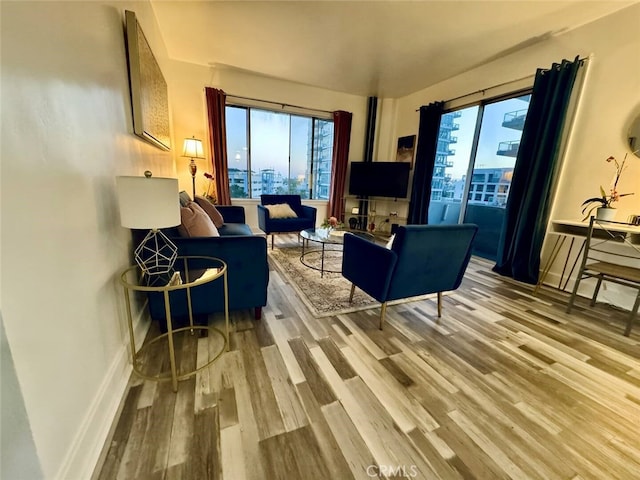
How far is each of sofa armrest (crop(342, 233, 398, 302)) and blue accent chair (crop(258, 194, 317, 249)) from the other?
5.91 ft

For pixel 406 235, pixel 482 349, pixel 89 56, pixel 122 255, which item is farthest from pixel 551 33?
pixel 122 255

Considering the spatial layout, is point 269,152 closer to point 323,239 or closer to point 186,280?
point 323,239

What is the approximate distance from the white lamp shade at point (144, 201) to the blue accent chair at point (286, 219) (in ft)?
8.68

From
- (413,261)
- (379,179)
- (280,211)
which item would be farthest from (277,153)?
(413,261)

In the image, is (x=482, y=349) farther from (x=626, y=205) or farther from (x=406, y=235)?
(x=626, y=205)

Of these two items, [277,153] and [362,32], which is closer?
[362,32]

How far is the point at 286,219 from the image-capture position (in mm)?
3934

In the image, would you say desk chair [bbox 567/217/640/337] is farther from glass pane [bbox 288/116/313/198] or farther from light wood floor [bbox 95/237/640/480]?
glass pane [bbox 288/116/313/198]

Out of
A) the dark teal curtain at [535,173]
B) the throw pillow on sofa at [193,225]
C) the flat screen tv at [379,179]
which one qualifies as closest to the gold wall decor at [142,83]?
the throw pillow on sofa at [193,225]

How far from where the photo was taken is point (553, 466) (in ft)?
3.46

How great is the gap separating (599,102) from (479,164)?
4.47 ft

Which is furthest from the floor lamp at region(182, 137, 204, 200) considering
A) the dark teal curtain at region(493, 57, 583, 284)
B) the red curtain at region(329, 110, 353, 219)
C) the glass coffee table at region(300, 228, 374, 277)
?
the dark teal curtain at region(493, 57, 583, 284)

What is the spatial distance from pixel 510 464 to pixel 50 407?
5.50ft

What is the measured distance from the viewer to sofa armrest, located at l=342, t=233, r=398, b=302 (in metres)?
1.81
